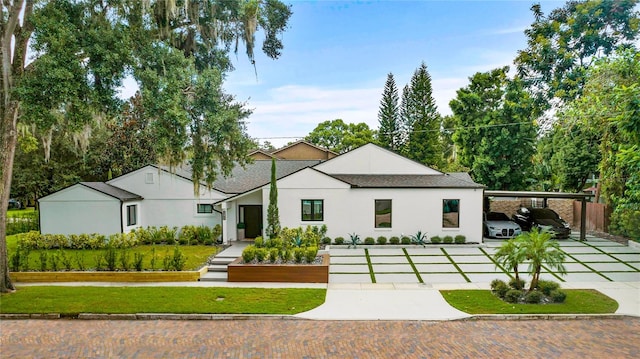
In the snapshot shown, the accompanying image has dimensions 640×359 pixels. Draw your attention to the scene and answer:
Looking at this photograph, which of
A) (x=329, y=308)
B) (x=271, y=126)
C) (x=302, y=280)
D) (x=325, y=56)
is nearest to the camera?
(x=329, y=308)

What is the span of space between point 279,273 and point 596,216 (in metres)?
19.0

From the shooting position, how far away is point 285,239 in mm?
15867

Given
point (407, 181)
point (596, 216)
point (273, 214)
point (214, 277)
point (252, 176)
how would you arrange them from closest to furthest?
point (214, 277) → point (273, 214) → point (407, 181) → point (596, 216) → point (252, 176)

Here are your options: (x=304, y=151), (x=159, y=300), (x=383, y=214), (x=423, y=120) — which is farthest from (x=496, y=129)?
(x=159, y=300)

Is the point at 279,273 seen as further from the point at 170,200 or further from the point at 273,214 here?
the point at 170,200

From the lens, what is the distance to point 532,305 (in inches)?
376

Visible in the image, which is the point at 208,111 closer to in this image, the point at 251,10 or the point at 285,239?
the point at 251,10

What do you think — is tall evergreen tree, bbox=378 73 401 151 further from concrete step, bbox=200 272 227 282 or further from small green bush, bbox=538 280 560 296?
concrete step, bbox=200 272 227 282

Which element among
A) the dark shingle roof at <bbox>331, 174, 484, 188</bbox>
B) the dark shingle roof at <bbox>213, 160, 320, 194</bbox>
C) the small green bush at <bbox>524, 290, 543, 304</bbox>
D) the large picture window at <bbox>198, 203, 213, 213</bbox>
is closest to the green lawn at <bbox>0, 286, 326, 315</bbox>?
the small green bush at <bbox>524, 290, 543, 304</bbox>

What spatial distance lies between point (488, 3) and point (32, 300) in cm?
1836

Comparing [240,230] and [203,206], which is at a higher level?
[203,206]

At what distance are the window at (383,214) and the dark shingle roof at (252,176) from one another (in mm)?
5503

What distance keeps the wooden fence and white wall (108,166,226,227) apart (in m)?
20.5

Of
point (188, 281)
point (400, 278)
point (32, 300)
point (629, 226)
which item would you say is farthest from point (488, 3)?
point (32, 300)
